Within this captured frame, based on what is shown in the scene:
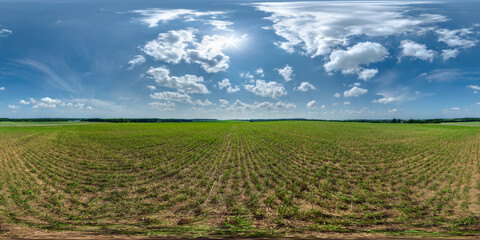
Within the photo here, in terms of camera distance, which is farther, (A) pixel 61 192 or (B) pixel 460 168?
(B) pixel 460 168

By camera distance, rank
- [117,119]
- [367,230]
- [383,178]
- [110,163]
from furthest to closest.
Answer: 1. [117,119]
2. [110,163]
3. [383,178]
4. [367,230]

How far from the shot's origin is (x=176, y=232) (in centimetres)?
458

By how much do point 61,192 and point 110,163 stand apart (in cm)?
461

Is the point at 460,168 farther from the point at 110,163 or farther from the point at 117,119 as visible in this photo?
the point at 117,119

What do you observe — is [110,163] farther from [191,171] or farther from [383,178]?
[383,178]

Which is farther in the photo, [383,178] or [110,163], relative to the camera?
[110,163]

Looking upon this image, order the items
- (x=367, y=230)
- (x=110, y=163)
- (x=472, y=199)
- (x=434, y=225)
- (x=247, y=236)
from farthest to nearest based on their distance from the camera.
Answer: (x=110, y=163) < (x=472, y=199) < (x=434, y=225) < (x=367, y=230) < (x=247, y=236)

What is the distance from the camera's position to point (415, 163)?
12492 millimetres

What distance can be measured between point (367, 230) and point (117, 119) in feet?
526

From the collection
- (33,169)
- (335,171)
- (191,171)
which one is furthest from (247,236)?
(33,169)

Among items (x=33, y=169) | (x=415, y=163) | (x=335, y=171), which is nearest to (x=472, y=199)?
(x=335, y=171)

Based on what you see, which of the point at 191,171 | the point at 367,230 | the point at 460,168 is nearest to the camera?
the point at 367,230

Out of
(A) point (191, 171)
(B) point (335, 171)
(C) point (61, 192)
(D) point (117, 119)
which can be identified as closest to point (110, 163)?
(C) point (61, 192)

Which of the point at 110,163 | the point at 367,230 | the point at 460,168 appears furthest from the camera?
the point at 110,163
